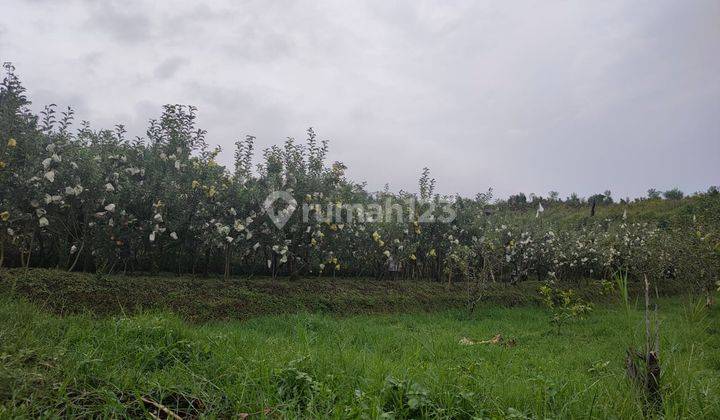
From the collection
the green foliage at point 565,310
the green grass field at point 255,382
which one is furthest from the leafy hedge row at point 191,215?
the green grass field at point 255,382

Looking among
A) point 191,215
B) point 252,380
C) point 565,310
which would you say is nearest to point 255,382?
point 252,380

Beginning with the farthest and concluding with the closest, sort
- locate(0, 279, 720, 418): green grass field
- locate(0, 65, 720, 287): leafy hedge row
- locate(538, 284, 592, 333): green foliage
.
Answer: locate(538, 284, 592, 333): green foliage
locate(0, 65, 720, 287): leafy hedge row
locate(0, 279, 720, 418): green grass field

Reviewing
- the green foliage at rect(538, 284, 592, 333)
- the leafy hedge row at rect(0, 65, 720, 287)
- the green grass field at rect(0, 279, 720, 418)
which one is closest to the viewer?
the green grass field at rect(0, 279, 720, 418)

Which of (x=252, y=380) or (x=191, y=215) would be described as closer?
(x=252, y=380)

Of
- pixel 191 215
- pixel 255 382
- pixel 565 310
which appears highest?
pixel 191 215

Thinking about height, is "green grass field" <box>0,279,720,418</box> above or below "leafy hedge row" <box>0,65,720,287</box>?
below

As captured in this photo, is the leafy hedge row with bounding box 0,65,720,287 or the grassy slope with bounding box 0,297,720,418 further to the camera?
the leafy hedge row with bounding box 0,65,720,287

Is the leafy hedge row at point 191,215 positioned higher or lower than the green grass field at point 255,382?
higher

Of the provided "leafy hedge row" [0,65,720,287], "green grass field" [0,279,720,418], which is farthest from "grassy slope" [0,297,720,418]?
"leafy hedge row" [0,65,720,287]

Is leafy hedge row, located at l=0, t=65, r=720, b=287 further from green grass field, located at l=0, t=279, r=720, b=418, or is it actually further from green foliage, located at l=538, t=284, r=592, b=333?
green grass field, located at l=0, t=279, r=720, b=418

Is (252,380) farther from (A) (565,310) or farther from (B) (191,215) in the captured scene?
(A) (565,310)

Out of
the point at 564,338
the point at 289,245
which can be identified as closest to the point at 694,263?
the point at 564,338

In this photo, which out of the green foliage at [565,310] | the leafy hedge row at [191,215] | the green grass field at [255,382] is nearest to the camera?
the green grass field at [255,382]

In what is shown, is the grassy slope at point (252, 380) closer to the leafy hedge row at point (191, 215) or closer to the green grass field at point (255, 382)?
the green grass field at point (255, 382)
